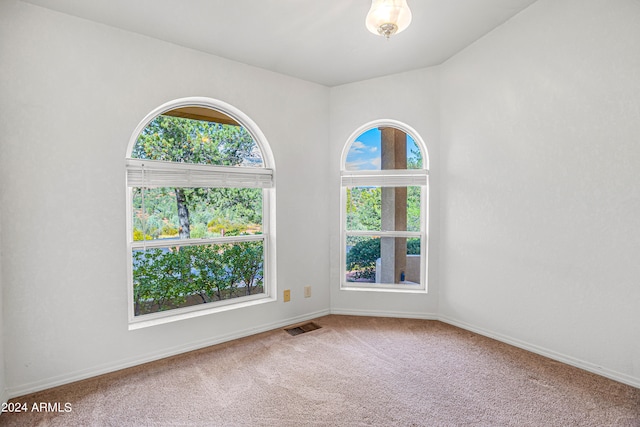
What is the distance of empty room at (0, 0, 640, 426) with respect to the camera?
6.86ft

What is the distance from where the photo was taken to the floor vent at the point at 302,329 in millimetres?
3117

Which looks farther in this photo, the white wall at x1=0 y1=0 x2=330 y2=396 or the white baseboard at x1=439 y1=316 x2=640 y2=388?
the white baseboard at x1=439 y1=316 x2=640 y2=388

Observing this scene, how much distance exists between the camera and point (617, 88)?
2219 mm

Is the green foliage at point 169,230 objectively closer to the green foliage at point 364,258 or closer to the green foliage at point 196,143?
the green foliage at point 196,143

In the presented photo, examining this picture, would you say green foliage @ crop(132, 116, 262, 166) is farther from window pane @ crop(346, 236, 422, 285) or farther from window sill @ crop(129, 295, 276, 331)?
window pane @ crop(346, 236, 422, 285)

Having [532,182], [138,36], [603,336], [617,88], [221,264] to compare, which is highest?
[138,36]

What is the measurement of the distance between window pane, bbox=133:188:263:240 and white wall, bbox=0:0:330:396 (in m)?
0.23

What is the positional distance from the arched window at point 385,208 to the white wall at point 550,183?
0.29m

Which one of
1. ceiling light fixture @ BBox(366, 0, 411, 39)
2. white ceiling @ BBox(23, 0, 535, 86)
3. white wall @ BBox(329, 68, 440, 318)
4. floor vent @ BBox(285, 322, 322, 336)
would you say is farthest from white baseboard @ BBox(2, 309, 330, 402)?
ceiling light fixture @ BBox(366, 0, 411, 39)

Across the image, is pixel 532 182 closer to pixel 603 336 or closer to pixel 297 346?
pixel 603 336

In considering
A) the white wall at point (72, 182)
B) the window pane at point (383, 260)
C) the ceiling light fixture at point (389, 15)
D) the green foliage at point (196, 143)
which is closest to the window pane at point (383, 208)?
the window pane at point (383, 260)

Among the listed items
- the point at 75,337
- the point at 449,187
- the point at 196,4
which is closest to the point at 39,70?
the point at 196,4

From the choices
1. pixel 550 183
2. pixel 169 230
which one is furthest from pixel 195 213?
pixel 550 183

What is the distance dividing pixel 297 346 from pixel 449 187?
6.80ft
